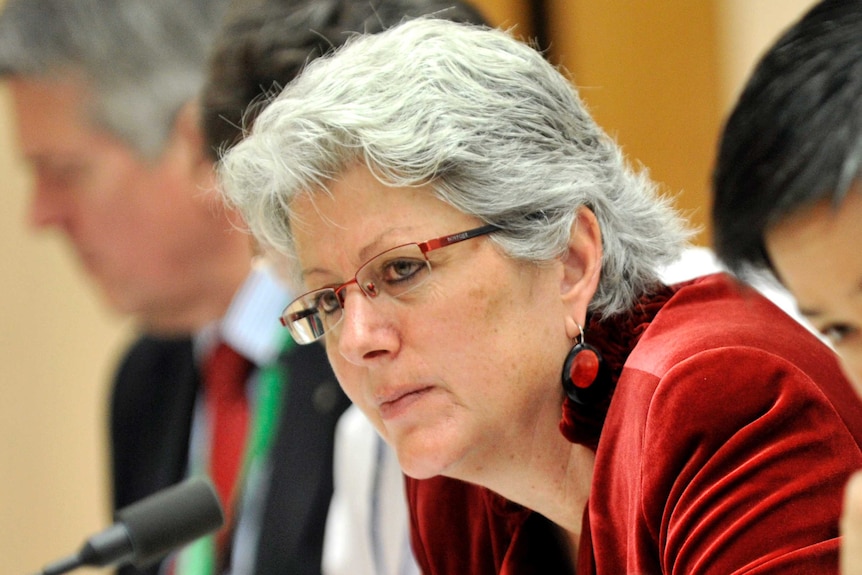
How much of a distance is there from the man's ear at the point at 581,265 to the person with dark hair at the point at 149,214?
145 cm

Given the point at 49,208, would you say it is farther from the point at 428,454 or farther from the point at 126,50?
the point at 428,454

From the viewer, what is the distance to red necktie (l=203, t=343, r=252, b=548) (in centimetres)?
302

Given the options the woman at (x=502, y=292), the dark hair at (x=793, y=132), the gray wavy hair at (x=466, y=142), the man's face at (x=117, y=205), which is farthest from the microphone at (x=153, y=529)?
the man's face at (x=117, y=205)

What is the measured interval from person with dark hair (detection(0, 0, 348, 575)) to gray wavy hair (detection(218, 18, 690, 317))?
138 centimetres

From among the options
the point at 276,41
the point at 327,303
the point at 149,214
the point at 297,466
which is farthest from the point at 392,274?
the point at 149,214

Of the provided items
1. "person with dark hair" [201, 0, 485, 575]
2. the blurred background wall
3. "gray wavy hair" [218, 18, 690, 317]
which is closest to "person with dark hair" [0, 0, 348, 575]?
"person with dark hair" [201, 0, 485, 575]

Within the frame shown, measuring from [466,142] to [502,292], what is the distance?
0.67 feet

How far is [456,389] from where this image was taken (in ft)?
5.16

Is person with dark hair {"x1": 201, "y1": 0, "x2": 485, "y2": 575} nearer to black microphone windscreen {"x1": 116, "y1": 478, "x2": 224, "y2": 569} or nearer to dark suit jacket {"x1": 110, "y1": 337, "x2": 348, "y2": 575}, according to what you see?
dark suit jacket {"x1": 110, "y1": 337, "x2": 348, "y2": 575}

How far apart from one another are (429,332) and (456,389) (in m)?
0.08

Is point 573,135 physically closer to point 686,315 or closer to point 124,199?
point 686,315

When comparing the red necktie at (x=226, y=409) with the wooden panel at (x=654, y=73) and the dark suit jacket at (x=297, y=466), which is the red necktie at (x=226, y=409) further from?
the wooden panel at (x=654, y=73)

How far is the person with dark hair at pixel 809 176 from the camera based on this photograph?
108 cm

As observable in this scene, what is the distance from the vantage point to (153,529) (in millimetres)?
1641
